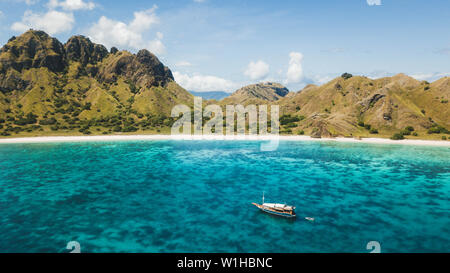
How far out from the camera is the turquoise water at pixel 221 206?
26.6 m

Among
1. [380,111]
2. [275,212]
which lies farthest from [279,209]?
[380,111]

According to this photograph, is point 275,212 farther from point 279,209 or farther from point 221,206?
point 221,206

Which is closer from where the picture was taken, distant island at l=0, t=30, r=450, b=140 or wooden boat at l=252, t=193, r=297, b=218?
wooden boat at l=252, t=193, r=297, b=218

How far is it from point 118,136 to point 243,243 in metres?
137

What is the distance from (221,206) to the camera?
121 ft

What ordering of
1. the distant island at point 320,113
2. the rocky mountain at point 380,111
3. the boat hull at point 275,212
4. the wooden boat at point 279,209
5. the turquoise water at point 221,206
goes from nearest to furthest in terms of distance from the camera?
the turquoise water at point 221,206
the boat hull at point 275,212
the wooden boat at point 279,209
the rocky mountain at point 380,111
the distant island at point 320,113

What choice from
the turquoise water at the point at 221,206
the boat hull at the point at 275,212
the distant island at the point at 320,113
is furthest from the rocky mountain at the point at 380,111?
the boat hull at the point at 275,212

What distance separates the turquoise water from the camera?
26.6 meters

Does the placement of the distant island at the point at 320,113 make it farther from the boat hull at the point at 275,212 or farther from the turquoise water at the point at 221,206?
the boat hull at the point at 275,212

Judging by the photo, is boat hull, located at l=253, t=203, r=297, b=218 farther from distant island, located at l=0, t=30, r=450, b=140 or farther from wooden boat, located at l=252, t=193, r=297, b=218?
distant island, located at l=0, t=30, r=450, b=140

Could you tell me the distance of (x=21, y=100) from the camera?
605 ft

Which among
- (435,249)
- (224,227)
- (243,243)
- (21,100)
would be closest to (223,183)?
(224,227)

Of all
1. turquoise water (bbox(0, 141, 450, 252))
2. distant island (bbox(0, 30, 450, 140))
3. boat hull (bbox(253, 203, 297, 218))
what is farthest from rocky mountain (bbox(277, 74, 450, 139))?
boat hull (bbox(253, 203, 297, 218))
